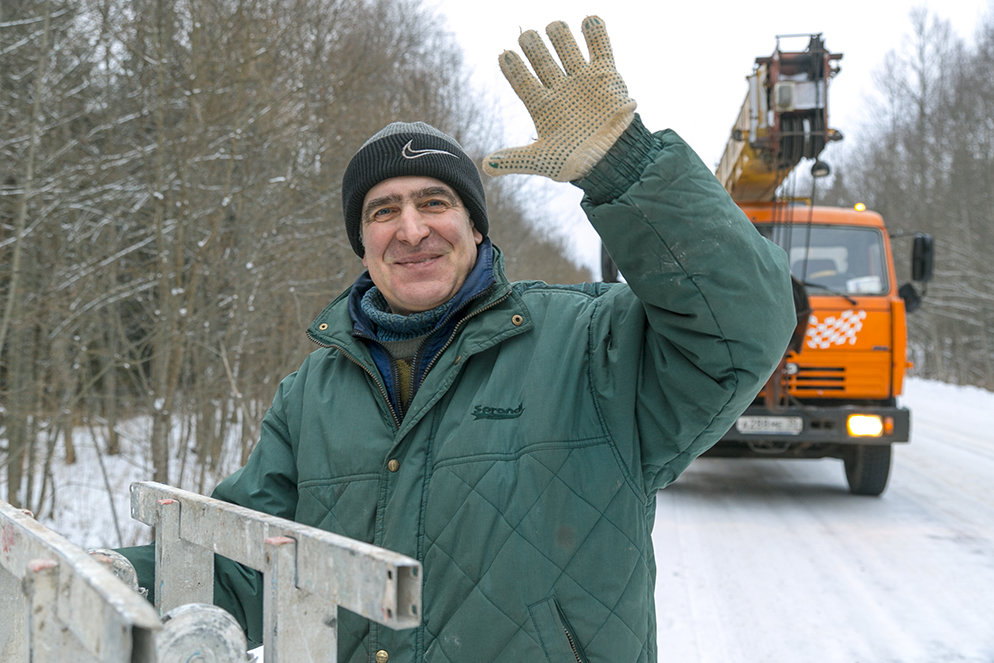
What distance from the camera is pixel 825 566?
17.2ft

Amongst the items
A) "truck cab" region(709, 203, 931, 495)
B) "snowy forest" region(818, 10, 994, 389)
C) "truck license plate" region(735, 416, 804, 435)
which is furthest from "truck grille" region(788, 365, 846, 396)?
"snowy forest" region(818, 10, 994, 389)

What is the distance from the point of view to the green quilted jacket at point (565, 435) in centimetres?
145

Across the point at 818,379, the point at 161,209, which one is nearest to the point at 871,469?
the point at 818,379

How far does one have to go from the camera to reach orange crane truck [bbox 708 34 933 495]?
6742 millimetres

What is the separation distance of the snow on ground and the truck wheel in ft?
0.37

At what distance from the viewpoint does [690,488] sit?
7.78 m

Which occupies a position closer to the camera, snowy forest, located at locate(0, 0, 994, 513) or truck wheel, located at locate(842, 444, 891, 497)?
snowy forest, located at locate(0, 0, 994, 513)

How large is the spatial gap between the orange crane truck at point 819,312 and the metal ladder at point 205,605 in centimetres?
600

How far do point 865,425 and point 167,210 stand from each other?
230 inches

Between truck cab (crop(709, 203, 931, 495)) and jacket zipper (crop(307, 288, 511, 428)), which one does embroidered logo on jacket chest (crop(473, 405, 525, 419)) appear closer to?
jacket zipper (crop(307, 288, 511, 428))

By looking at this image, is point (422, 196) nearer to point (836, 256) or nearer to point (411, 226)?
point (411, 226)

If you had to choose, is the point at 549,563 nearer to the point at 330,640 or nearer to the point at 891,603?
the point at 330,640

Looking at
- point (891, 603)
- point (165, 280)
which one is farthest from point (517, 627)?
point (165, 280)

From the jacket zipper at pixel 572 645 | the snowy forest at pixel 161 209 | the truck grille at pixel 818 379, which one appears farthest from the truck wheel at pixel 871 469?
the jacket zipper at pixel 572 645
